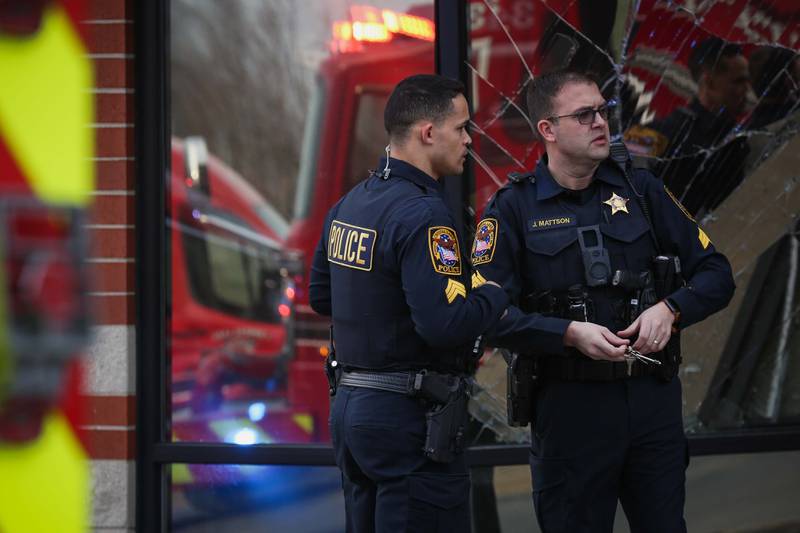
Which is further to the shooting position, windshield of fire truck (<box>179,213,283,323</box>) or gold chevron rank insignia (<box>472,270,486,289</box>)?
windshield of fire truck (<box>179,213,283,323</box>)

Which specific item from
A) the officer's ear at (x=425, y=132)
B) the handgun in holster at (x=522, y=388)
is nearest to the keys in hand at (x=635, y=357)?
the handgun in holster at (x=522, y=388)

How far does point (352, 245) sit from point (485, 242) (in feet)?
1.48

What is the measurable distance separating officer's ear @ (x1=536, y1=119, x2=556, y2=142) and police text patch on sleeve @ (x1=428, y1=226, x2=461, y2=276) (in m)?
0.59

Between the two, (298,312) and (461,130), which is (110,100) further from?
(461,130)

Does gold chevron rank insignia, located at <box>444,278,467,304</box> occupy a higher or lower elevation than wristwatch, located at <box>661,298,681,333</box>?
higher

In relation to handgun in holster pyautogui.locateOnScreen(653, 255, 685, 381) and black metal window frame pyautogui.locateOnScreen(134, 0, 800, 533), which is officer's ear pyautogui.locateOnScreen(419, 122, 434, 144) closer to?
handgun in holster pyautogui.locateOnScreen(653, 255, 685, 381)

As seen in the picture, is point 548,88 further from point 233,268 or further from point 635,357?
point 233,268

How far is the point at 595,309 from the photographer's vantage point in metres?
3.20

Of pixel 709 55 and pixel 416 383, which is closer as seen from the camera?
pixel 416 383

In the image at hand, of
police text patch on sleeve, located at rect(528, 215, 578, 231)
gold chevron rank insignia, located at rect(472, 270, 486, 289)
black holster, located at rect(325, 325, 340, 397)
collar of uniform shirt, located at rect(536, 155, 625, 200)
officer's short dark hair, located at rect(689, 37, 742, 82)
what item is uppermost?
officer's short dark hair, located at rect(689, 37, 742, 82)

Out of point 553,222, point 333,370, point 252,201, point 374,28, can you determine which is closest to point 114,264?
point 252,201

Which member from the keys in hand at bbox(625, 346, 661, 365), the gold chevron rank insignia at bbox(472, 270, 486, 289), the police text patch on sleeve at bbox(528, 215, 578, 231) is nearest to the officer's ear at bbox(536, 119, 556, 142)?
the police text patch on sleeve at bbox(528, 215, 578, 231)

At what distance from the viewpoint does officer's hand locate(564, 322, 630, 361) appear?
Result: 9.96 feet

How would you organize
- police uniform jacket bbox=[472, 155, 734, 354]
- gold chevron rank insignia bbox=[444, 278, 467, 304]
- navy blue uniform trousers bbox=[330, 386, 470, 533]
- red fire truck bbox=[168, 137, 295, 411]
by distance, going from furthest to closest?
red fire truck bbox=[168, 137, 295, 411], police uniform jacket bbox=[472, 155, 734, 354], navy blue uniform trousers bbox=[330, 386, 470, 533], gold chevron rank insignia bbox=[444, 278, 467, 304]
